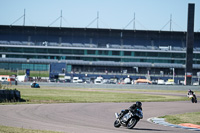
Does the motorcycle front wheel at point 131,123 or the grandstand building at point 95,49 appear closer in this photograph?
the motorcycle front wheel at point 131,123

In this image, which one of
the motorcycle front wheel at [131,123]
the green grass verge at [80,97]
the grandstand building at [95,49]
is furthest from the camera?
the grandstand building at [95,49]

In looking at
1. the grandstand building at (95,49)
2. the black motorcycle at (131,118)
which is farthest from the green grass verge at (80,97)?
the grandstand building at (95,49)

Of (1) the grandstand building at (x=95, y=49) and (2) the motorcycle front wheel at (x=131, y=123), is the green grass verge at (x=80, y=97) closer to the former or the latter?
(2) the motorcycle front wheel at (x=131, y=123)

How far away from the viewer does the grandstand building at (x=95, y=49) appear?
392 ft

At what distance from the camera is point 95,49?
395ft

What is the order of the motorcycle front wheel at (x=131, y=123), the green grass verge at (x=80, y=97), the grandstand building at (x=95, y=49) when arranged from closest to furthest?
1. the motorcycle front wheel at (x=131, y=123)
2. the green grass verge at (x=80, y=97)
3. the grandstand building at (x=95, y=49)

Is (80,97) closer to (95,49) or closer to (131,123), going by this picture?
(131,123)

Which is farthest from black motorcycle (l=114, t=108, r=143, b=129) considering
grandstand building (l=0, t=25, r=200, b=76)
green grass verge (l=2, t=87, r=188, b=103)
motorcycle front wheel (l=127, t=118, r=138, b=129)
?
grandstand building (l=0, t=25, r=200, b=76)

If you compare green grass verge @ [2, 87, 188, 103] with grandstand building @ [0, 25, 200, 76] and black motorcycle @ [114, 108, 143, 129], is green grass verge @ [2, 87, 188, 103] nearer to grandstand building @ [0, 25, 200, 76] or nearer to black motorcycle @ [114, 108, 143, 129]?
black motorcycle @ [114, 108, 143, 129]

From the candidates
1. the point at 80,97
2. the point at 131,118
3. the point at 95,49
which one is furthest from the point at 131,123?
the point at 95,49

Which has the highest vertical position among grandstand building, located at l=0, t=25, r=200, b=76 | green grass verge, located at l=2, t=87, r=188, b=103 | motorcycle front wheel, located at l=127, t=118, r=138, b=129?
grandstand building, located at l=0, t=25, r=200, b=76

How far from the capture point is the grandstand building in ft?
392

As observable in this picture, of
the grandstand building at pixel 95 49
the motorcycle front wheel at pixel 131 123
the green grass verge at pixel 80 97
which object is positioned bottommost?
the green grass verge at pixel 80 97

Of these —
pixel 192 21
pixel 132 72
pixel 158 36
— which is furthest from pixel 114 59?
pixel 192 21
